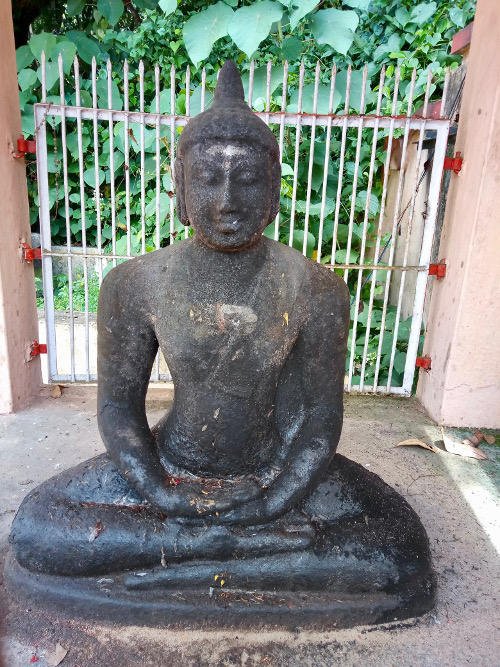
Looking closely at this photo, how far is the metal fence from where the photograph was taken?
3711mm

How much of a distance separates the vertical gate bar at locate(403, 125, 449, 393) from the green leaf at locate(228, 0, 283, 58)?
4.35 ft

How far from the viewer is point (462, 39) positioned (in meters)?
4.04

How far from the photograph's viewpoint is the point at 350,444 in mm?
3523

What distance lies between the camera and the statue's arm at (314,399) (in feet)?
6.62

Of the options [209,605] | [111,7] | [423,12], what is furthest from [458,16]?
[209,605]

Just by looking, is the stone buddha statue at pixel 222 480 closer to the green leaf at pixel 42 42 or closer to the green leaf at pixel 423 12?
the green leaf at pixel 42 42

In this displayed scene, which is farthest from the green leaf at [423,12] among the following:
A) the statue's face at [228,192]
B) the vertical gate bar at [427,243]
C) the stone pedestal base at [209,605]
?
the stone pedestal base at [209,605]

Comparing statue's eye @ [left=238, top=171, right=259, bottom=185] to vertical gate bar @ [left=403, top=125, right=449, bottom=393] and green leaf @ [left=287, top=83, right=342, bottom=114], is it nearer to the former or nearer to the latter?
green leaf @ [left=287, top=83, right=342, bottom=114]

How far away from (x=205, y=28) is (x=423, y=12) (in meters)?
2.60

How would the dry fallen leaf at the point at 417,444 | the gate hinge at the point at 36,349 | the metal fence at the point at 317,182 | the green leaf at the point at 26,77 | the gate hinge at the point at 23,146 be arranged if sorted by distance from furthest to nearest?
the green leaf at the point at 26,77 → the gate hinge at the point at 36,349 → the metal fence at the point at 317,182 → the gate hinge at the point at 23,146 → the dry fallen leaf at the point at 417,444

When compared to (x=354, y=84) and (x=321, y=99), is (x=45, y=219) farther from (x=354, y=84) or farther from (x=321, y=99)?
(x=354, y=84)

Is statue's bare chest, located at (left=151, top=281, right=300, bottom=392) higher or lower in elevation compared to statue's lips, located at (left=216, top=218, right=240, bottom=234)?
lower

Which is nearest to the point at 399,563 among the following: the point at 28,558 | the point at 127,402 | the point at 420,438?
the point at 127,402

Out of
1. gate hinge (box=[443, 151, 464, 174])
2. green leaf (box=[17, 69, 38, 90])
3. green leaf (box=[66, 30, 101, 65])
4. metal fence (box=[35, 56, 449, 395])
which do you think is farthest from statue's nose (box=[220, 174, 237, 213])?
green leaf (box=[66, 30, 101, 65])
